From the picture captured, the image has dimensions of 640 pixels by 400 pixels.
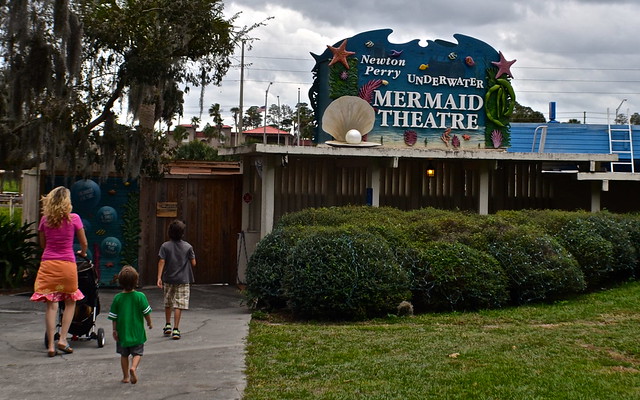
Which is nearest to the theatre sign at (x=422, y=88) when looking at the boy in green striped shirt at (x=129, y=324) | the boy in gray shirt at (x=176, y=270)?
→ the boy in gray shirt at (x=176, y=270)

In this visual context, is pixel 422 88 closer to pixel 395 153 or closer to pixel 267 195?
pixel 395 153

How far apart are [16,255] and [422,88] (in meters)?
8.78

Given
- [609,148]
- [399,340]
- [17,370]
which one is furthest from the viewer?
[609,148]

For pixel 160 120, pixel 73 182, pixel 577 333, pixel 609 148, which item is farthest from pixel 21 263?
pixel 609 148

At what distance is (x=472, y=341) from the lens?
9070mm

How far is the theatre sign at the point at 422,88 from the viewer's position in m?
16.6

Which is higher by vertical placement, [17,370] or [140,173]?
[140,173]

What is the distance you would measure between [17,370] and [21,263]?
6891 millimetres

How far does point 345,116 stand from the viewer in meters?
16.1

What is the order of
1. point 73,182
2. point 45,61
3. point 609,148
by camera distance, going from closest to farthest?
point 45,61 → point 73,182 → point 609,148

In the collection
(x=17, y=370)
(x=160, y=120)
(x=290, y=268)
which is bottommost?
(x=17, y=370)

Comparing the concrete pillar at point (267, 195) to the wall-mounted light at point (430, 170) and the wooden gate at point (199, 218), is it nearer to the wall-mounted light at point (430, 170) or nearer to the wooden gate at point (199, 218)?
the wooden gate at point (199, 218)

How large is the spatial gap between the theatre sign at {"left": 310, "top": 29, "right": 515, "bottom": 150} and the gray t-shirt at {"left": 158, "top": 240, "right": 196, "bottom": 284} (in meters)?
6.82

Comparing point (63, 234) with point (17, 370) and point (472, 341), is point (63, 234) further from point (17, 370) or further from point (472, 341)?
point (472, 341)
